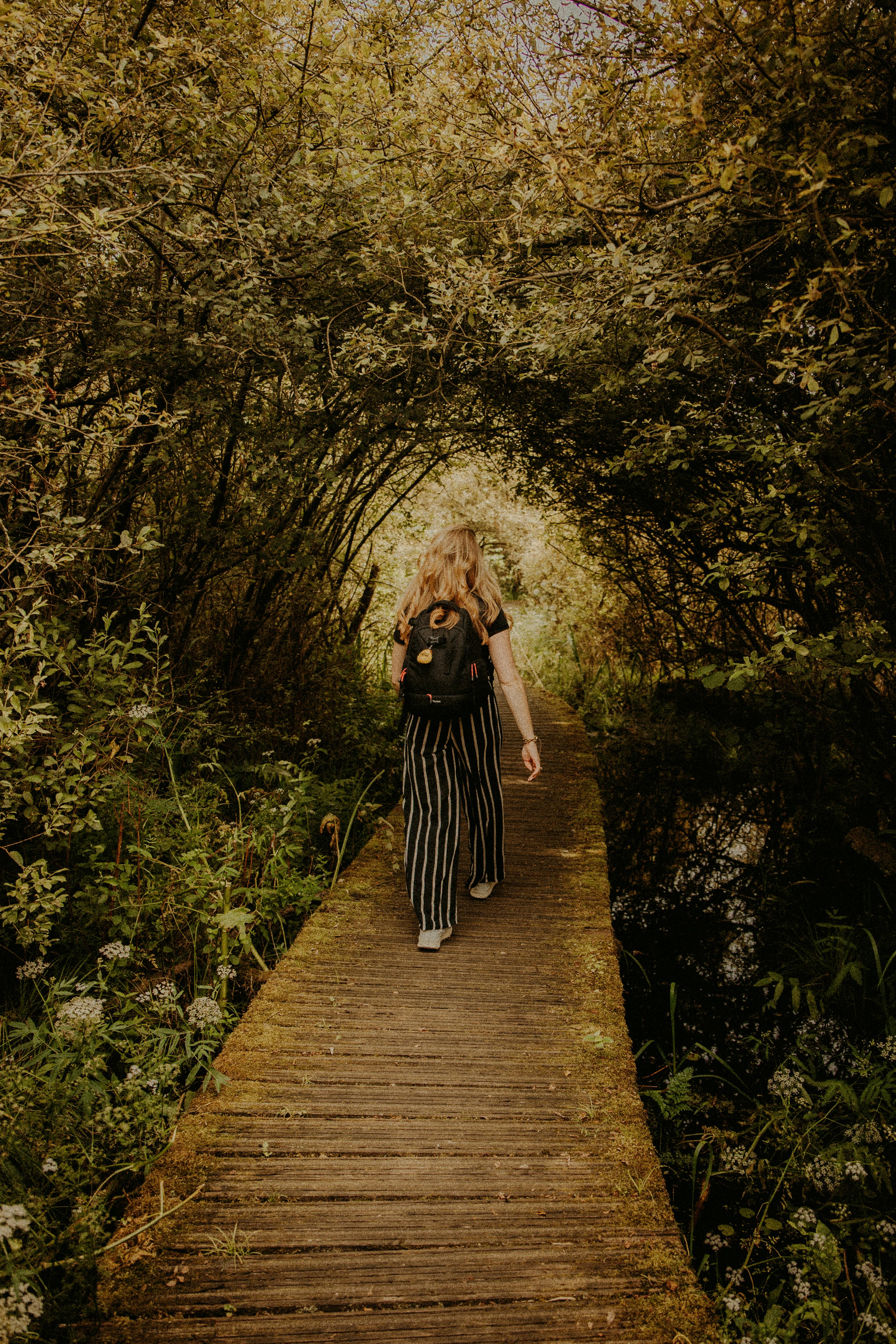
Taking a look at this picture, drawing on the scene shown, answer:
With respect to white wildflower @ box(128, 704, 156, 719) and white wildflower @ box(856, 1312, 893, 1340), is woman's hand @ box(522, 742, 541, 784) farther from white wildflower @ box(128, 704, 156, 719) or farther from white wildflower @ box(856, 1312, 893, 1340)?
white wildflower @ box(856, 1312, 893, 1340)

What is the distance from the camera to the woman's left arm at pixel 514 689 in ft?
11.0

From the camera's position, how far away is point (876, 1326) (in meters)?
2.07

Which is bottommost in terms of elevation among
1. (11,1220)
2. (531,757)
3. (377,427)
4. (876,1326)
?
(876,1326)

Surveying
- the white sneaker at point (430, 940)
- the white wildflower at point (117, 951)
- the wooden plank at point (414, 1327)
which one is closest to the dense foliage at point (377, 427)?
the white wildflower at point (117, 951)

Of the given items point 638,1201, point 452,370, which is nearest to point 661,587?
point 452,370

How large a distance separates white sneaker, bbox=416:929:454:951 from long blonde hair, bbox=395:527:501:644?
134 cm

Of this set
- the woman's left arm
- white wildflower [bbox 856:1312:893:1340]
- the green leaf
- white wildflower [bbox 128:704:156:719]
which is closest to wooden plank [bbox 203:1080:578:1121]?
the green leaf

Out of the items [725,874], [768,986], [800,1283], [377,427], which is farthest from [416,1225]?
[725,874]

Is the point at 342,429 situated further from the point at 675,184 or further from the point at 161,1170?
the point at 161,1170

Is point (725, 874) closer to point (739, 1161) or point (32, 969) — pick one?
point (739, 1161)

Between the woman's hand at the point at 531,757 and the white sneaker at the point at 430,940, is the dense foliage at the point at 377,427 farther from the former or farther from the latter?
the woman's hand at the point at 531,757

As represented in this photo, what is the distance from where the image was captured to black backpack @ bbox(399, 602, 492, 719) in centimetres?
320

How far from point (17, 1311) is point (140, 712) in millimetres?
2194

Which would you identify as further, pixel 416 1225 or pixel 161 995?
pixel 161 995
